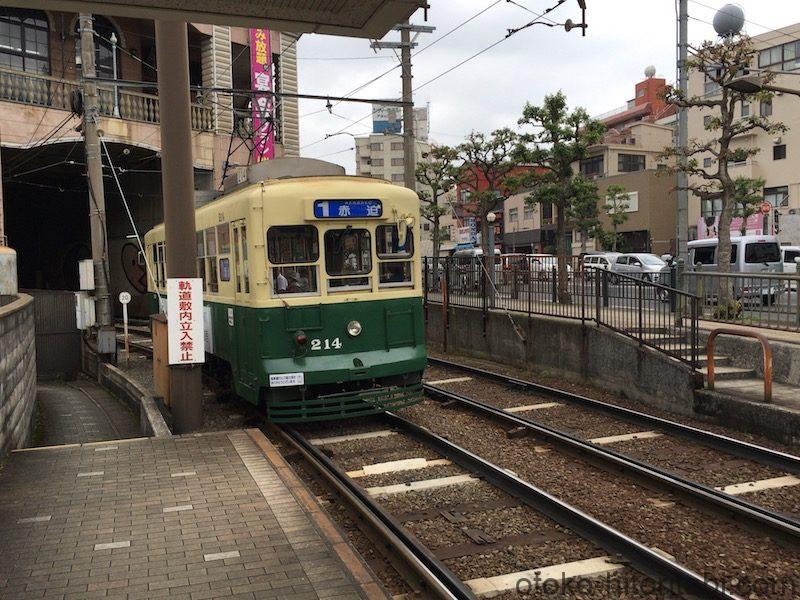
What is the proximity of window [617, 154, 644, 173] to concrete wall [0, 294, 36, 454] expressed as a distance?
48704 millimetres

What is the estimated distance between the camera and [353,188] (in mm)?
9125

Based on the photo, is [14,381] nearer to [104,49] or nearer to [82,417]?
[82,417]

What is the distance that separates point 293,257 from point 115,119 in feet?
56.8

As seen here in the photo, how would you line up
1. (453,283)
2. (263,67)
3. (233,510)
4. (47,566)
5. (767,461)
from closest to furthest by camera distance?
(47,566) → (233,510) → (767,461) → (453,283) → (263,67)

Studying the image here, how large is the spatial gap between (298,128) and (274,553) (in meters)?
27.3

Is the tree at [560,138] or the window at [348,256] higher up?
the tree at [560,138]

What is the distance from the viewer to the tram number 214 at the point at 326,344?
8.95m

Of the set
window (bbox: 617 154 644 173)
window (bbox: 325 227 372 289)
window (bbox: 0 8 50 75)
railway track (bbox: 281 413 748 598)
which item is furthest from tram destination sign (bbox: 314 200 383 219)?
window (bbox: 617 154 644 173)

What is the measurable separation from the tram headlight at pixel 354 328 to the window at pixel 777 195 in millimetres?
36696

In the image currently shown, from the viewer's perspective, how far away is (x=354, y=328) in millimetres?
9117

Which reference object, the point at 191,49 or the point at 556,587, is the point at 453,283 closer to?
the point at 556,587

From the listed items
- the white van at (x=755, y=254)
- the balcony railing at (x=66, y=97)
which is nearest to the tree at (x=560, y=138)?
the white van at (x=755, y=254)

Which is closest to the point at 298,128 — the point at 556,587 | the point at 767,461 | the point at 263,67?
the point at 263,67

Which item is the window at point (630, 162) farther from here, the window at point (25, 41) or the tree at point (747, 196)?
the window at point (25, 41)
